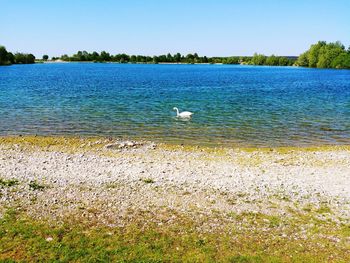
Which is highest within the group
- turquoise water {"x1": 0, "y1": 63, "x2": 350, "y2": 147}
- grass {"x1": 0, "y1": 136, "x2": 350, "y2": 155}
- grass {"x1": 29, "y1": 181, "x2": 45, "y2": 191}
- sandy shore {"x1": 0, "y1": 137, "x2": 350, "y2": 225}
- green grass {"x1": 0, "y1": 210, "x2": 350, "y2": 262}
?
green grass {"x1": 0, "y1": 210, "x2": 350, "y2": 262}

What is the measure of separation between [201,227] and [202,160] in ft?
33.6

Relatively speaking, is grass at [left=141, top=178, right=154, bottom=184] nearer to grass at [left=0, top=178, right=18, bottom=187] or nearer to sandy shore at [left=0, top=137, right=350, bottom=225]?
sandy shore at [left=0, top=137, right=350, bottom=225]

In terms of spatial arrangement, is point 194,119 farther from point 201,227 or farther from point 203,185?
point 201,227

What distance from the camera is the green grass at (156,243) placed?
409 inches

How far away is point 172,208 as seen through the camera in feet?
46.2

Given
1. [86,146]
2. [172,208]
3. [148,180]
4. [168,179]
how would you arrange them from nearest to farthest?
[172,208], [148,180], [168,179], [86,146]

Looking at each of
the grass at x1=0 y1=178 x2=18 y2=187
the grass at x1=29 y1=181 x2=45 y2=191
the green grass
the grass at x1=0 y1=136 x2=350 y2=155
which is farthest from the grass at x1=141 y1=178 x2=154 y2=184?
the grass at x1=0 y1=136 x2=350 y2=155

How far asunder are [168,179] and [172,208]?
146 inches

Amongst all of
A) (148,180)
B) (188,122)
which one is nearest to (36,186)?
(148,180)

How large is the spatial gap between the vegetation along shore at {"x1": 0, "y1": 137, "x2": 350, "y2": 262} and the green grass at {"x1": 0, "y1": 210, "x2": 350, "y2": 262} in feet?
0.10

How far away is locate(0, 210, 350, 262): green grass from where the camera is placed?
1038 cm

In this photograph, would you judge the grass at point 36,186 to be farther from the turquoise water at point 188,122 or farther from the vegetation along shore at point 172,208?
the turquoise water at point 188,122

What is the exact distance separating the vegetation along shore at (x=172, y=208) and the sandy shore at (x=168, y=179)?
0.05 m

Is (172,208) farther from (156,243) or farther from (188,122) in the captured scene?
(188,122)
